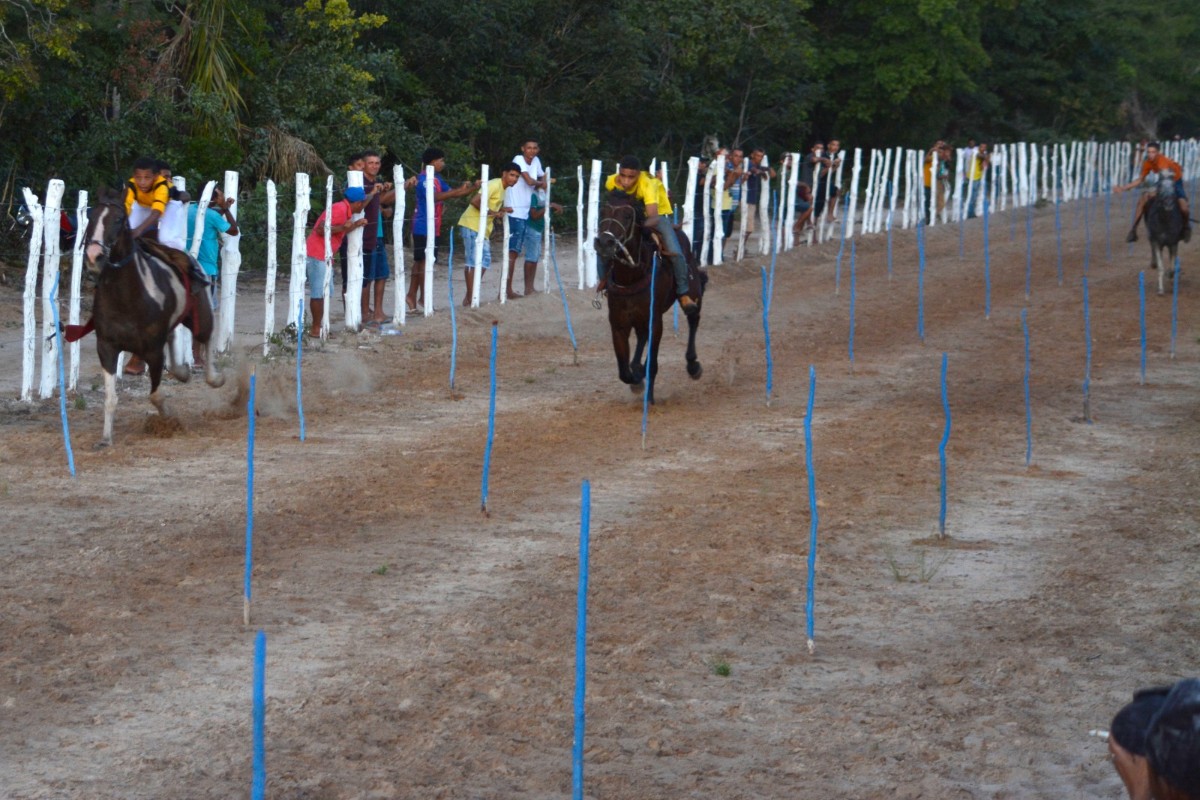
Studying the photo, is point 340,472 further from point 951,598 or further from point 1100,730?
point 1100,730

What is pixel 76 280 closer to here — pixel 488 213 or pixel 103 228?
pixel 103 228

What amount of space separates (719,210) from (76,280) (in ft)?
43.3

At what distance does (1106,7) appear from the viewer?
5053 cm

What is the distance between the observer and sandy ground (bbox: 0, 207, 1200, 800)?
18.7ft

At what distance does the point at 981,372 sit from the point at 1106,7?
39.0 m

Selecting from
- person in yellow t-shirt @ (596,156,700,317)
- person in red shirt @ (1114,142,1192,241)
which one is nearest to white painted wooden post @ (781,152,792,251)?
person in red shirt @ (1114,142,1192,241)

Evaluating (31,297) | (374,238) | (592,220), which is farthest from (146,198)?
(592,220)

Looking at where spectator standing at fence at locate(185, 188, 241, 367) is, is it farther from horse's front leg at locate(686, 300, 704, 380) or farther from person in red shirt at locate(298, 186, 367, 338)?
horse's front leg at locate(686, 300, 704, 380)

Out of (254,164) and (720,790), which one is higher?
(254,164)

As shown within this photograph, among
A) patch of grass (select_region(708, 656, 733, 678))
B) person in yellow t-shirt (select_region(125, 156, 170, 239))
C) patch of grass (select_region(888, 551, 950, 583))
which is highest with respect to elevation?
person in yellow t-shirt (select_region(125, 156, 170, 239))

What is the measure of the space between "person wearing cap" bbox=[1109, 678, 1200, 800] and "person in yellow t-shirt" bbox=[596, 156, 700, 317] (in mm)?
10486

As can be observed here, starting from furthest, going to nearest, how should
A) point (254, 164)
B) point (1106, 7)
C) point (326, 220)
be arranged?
1. point (1106, 7)
2. point (254, 164)
3. point (326, 220)

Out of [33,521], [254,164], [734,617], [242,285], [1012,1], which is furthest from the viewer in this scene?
[1012,1]

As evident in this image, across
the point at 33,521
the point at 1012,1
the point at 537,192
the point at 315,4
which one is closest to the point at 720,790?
the point at 33,521
